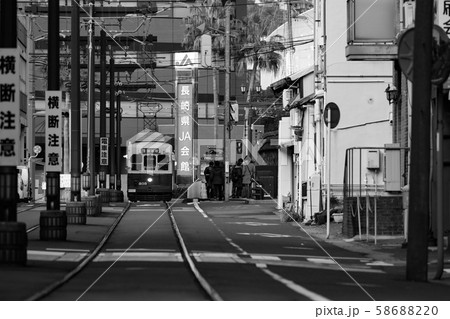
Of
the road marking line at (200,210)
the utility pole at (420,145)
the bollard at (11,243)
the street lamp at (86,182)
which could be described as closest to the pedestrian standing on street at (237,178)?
the road marking line at (200,210)

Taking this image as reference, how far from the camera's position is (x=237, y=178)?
58031mm

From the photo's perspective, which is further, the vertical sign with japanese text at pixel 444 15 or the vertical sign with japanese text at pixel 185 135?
the vertical sign with japanese text at pixel 185 135

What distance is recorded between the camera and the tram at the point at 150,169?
196 ft

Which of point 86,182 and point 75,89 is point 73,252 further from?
point 86,182

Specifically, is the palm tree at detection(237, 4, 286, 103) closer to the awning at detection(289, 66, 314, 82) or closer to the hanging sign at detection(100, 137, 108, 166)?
the hanging sign at detection(100, 137, 108, 166)

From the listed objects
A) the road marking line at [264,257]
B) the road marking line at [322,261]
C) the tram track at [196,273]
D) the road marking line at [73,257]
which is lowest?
the road marking line at [322,261]

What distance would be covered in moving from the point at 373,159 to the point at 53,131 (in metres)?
9.07

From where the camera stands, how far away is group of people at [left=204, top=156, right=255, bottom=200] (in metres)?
56.1

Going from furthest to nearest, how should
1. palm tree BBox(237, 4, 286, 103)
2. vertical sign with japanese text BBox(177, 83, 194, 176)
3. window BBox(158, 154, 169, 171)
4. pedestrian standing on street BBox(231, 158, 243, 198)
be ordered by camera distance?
palm tree BBox(237, 4, 286, 103), vertical sign with japanese text BBox(177, 83, 194, 176), window BBox(158, 154, 169, 171), pedestrian standing on street BBox(231, 158, 243, 198)

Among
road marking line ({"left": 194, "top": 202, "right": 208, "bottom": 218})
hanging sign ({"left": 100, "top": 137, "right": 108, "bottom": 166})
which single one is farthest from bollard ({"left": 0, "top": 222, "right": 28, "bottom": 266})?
hanging sign ({"left": 100, "top": 137, "right": 108, "bottom": 166})

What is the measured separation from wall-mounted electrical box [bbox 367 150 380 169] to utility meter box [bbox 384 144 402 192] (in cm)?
270

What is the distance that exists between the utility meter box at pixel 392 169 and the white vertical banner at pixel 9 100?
1175 centimetres

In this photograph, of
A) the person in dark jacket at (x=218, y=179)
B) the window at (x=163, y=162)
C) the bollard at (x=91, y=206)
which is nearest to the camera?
the bollard at (x=91, y=206)

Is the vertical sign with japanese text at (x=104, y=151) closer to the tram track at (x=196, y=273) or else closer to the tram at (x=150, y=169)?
the tram at (x=150, y=169)
